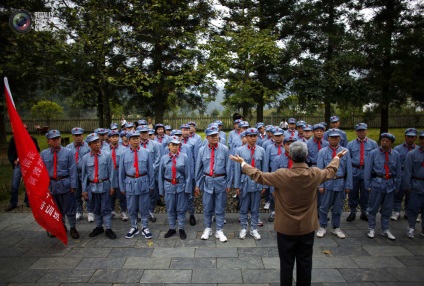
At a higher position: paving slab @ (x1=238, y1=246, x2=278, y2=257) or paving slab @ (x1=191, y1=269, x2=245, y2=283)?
paving slab @ (x1=191, y1=269, x2=245, y2=283)

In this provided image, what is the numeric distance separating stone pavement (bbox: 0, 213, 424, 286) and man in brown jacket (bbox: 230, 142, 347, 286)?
102 cm

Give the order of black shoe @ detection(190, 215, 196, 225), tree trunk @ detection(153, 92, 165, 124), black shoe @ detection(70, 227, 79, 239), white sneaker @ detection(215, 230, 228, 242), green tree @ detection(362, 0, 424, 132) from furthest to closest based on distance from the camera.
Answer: tree trunk @ detection(153, 92, 165, 124), green tree @ detection(362, 0, 424, 132), black shoe @ detection(190, 215, 196, 225), black shoe @ detection(70, 227, 79, 239), white sneaker @ detection(215, 230, 228, 242)

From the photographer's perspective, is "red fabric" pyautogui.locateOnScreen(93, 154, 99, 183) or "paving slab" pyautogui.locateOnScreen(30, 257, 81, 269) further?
"red fabric" pyautogui.locateOnScreen(93, 154, 99, 183)

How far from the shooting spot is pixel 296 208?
3.67 metres

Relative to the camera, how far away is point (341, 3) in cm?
1753

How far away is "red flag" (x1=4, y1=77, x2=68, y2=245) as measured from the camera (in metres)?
5.34

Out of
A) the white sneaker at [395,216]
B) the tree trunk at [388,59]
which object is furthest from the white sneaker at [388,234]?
the tree trunk at [388,59]

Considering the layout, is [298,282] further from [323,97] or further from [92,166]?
[323,97]

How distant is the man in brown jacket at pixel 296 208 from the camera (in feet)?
11.9

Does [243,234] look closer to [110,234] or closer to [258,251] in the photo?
[258,251]

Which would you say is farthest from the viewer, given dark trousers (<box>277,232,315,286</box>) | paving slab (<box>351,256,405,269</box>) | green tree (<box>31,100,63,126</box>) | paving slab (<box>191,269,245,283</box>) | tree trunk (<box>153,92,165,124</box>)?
green tree (<box>31,100,63,126</box>)

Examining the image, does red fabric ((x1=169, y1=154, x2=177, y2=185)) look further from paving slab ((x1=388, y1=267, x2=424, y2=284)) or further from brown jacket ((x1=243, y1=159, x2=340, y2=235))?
paving slab ((x1=388, y1=267, x2=424, y2=284))

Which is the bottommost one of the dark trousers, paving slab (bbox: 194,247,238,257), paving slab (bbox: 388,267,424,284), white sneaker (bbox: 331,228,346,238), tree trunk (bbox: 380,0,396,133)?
paving slab (bbox: 194,247,238,257)

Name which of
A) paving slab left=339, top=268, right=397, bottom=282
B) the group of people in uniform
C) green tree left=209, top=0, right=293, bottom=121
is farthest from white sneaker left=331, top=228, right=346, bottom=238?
green tree left=209, top=0, right=293, bottom=121
